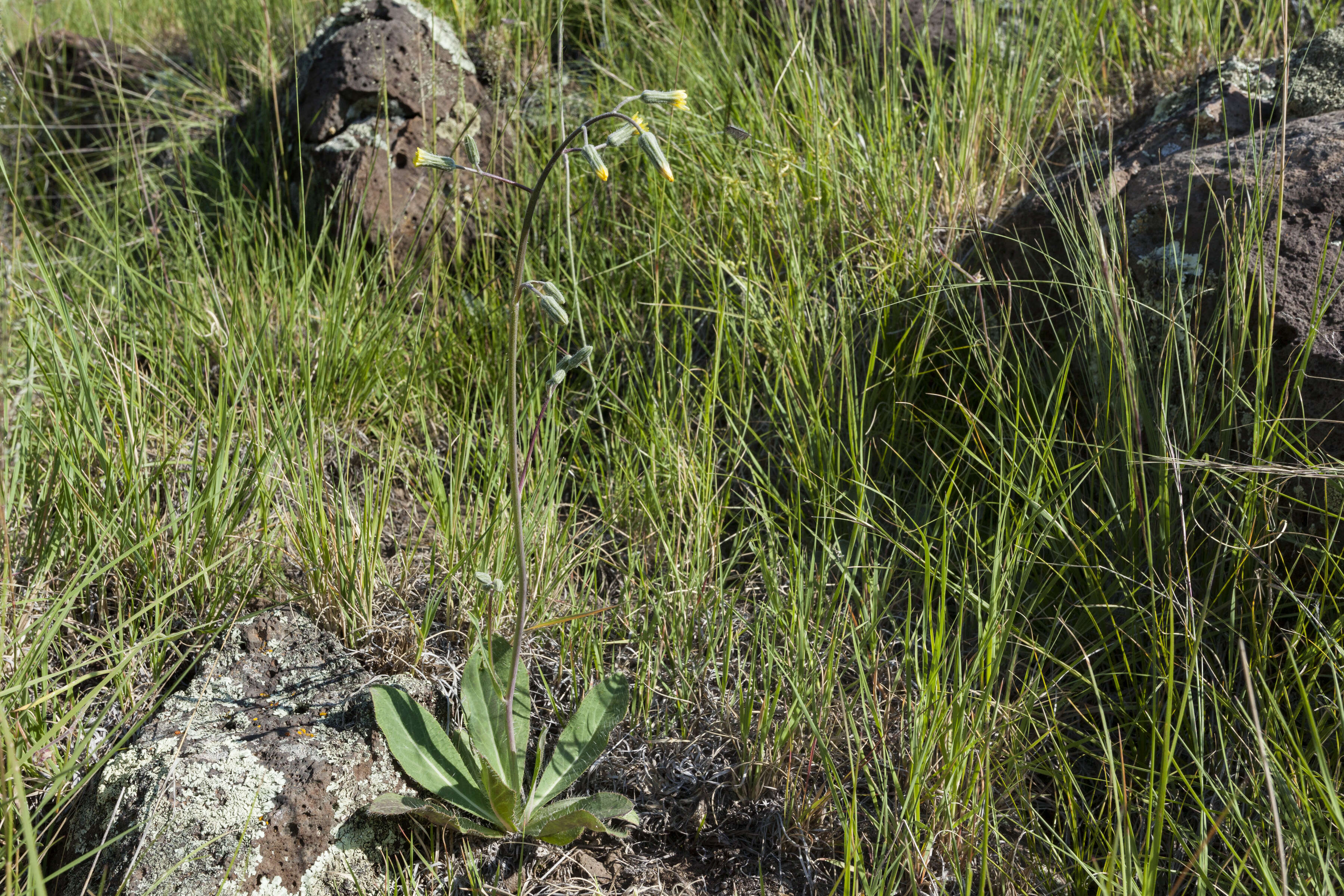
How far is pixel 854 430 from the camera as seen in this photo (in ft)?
5.92

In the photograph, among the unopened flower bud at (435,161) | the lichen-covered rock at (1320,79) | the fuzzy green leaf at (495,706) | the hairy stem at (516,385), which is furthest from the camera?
the lichen-covered rock at (1320,79)

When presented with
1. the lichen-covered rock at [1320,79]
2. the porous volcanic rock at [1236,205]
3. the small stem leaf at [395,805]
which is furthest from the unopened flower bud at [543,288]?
the lichen-covered rock at [1320,79]

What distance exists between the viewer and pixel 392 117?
115 inches

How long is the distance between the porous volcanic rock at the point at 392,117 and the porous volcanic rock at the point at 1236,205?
1582 mm

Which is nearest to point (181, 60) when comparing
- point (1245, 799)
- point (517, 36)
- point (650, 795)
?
point (517, 36)

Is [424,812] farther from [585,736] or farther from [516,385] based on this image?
[516,385]

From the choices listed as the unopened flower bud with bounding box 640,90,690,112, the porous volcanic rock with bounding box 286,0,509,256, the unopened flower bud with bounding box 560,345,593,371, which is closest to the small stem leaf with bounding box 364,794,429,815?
the unopened flower bud with bounding box 560,345,593,371

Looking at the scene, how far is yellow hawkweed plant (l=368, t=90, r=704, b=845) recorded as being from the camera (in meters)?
1.37

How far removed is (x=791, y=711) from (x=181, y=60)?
4.04 meters

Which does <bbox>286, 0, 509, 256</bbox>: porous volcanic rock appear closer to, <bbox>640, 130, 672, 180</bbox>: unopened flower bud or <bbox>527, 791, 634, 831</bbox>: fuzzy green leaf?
<bbox>640, 130, 672, 180</bbox>: unopened flower bud

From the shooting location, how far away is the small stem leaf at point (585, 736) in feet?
4.92

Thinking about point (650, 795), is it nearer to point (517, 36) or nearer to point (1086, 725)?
point (1086, 725)

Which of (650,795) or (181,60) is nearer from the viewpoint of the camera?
(650,795)

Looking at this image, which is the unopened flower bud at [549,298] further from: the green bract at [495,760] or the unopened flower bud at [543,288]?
the green bract at [495,760]
